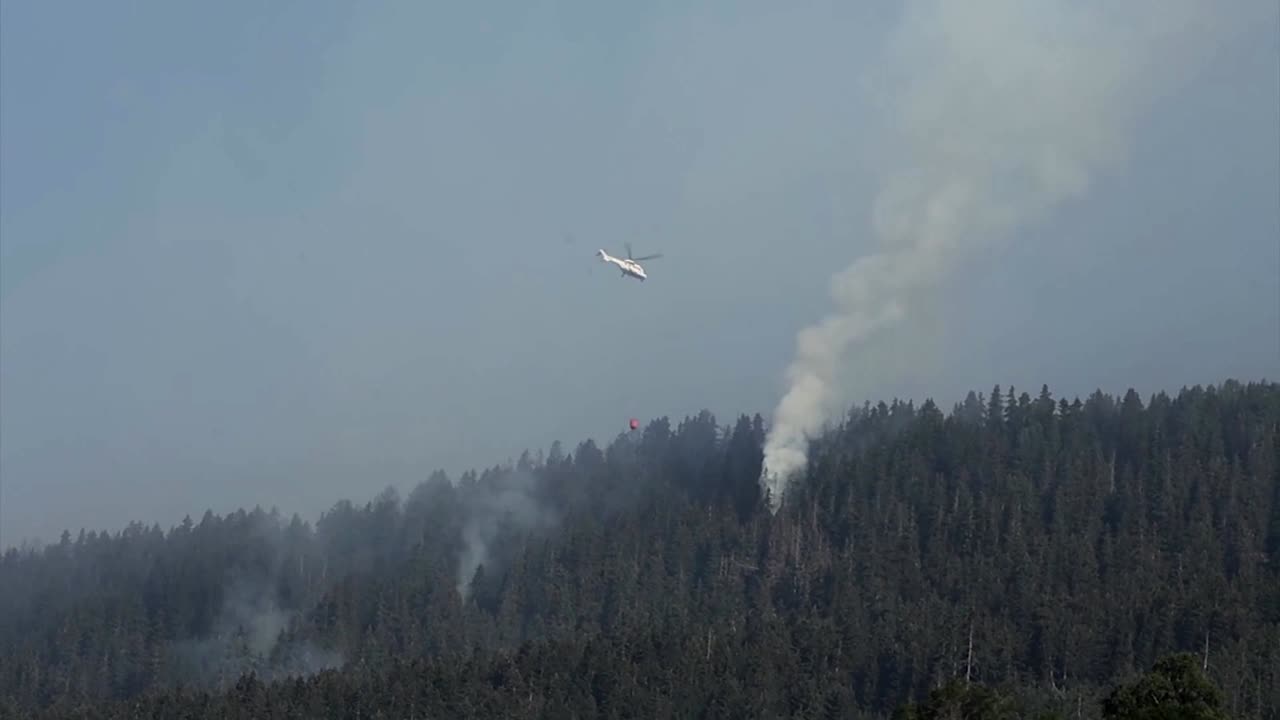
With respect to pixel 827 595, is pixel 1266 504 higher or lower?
higher

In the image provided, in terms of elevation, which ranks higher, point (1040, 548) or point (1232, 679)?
point (1040, 548)

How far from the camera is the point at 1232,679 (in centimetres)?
13075

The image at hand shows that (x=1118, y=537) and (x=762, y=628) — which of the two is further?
(x=1118, y=537)

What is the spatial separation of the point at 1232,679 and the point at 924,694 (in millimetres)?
27901

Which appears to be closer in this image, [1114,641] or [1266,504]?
[1114,641]

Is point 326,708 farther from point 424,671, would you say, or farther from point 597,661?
point 597,661

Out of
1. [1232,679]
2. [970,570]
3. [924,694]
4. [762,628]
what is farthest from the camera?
[970,570]

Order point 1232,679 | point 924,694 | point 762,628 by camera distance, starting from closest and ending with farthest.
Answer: point 1232,679
point 924,694
point 762,628

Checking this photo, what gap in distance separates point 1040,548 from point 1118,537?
9.19m

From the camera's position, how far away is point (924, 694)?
496 ft

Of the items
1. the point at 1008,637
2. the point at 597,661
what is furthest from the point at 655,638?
the point at 1008,637

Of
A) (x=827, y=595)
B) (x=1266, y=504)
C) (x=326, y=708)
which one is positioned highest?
(x=1266, y=504)

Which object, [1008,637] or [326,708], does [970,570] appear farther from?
[326,708]

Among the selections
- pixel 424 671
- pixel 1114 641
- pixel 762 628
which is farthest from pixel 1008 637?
pixel 424 671
